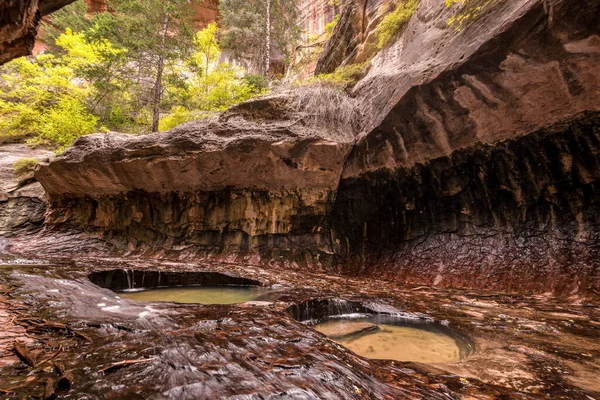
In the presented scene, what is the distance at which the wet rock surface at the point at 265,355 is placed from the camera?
5.50 ft

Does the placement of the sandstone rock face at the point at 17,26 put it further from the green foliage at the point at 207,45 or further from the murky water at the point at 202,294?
the green foliage at the point at 207,45

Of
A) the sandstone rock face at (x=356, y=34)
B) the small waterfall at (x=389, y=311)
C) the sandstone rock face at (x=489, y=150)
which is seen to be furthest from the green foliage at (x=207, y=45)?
the small waterfall at (x=389, y=311)

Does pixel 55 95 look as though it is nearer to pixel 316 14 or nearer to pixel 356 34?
pixel 356 34

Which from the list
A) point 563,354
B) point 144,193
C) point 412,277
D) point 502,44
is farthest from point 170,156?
point 563,354

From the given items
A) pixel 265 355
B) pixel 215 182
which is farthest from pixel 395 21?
pixel 265 355

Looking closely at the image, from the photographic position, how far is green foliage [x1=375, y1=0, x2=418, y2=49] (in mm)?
7504

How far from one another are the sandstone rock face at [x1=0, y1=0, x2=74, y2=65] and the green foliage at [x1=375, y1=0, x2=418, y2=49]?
25.3 feet

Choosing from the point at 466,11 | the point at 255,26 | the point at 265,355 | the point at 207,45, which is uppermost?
the point at 255,26

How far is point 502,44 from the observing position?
14.8 ft

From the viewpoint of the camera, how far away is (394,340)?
3.22 meters

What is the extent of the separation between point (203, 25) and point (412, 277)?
1326 inches

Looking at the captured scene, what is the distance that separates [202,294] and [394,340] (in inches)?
150

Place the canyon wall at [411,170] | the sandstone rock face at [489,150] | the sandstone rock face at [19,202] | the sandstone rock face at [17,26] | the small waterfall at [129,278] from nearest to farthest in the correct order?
the sandstone rock face at [17,26]
the sandstone rock face at [489,150]
the canyon wall at [411,170]
the small waterfall at [129,278]
the sandstone rock face at [19,202]

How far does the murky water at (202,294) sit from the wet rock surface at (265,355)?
49.9 inches
